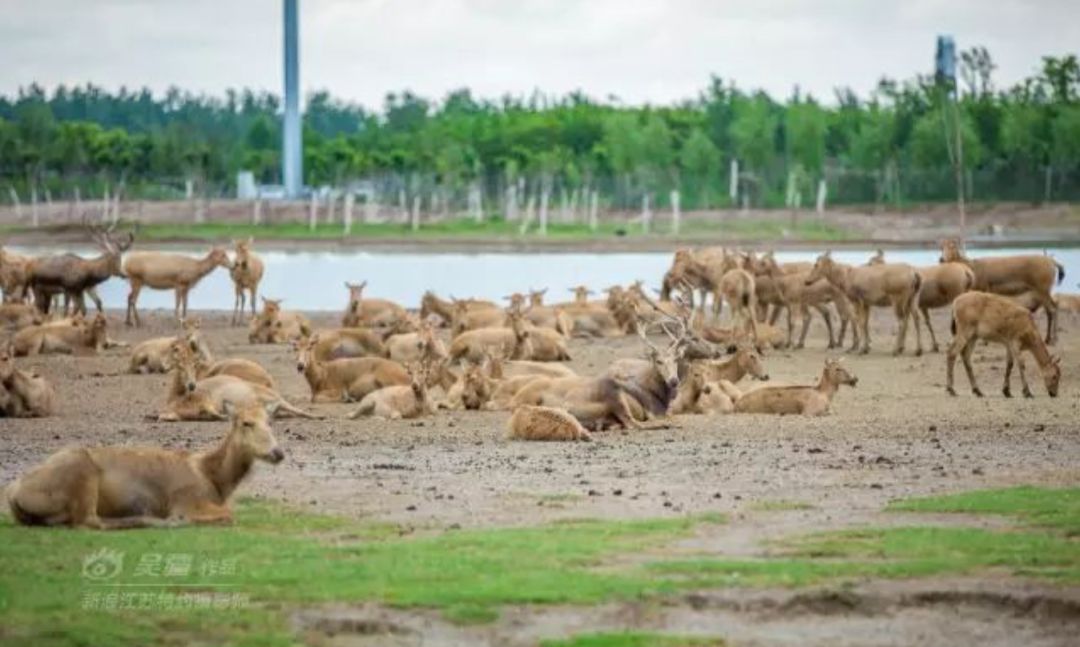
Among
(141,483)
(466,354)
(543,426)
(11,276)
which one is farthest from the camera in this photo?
(11,276)

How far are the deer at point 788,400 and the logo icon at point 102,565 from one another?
1035 centimetres

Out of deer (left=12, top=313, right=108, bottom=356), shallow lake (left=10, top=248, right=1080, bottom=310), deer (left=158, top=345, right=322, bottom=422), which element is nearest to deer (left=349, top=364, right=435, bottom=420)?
deer (left=158, top=345, right=322, bottom=422)

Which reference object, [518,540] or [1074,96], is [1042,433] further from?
[1074,96]

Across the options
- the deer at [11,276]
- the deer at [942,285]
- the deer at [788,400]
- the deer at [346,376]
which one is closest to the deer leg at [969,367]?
the deer at [788,400]

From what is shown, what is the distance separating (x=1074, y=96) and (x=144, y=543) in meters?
108

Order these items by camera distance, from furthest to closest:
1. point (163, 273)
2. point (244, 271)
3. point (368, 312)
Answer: point (163, 273) < point (244, 271) < point (368, 312)

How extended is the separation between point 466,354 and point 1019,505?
14279 mm

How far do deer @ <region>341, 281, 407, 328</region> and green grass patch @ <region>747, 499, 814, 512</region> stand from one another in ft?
65.5

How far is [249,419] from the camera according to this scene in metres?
15.9

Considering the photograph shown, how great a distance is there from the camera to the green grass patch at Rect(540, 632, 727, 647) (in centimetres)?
1222

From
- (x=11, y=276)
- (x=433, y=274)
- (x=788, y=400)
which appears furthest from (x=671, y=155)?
(x=788, y=400)

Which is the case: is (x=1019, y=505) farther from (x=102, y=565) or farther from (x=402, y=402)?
(x=402, y=402)

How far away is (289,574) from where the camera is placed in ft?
45.3

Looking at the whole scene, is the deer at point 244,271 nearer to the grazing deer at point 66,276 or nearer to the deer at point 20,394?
the grazing deer at point 66,276
